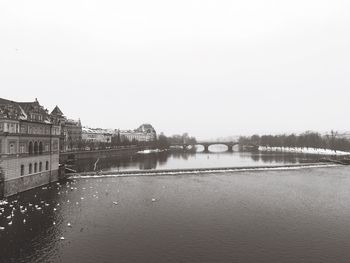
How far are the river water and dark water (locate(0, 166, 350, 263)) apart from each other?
0.10 m

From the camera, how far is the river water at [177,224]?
87.9 feet

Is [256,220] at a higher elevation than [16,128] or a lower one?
lower

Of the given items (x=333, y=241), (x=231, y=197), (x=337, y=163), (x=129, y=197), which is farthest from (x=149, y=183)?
(x=337, y=163)

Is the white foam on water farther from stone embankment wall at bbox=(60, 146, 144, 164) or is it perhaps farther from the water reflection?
stone embankment wall at bbox=(60, 146, 144, 164)

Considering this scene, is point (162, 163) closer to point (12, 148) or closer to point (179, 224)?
point (12, 148)

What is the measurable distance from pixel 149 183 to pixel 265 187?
25006 mm

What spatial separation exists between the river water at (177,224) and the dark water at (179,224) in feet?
0.32

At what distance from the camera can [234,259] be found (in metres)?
25.6

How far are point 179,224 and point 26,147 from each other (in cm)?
3527

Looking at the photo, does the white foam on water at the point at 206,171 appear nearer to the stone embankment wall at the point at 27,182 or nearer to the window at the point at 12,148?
the stone embankment wall at the point at 27,182

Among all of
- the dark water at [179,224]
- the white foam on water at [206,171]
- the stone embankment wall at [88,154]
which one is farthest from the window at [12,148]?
the stone embankment wall at [88,154]

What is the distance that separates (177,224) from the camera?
35188 millimetres

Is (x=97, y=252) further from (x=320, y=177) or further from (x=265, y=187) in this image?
(x=320, y=177)

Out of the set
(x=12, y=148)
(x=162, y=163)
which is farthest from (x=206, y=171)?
(x=12, y=148)
